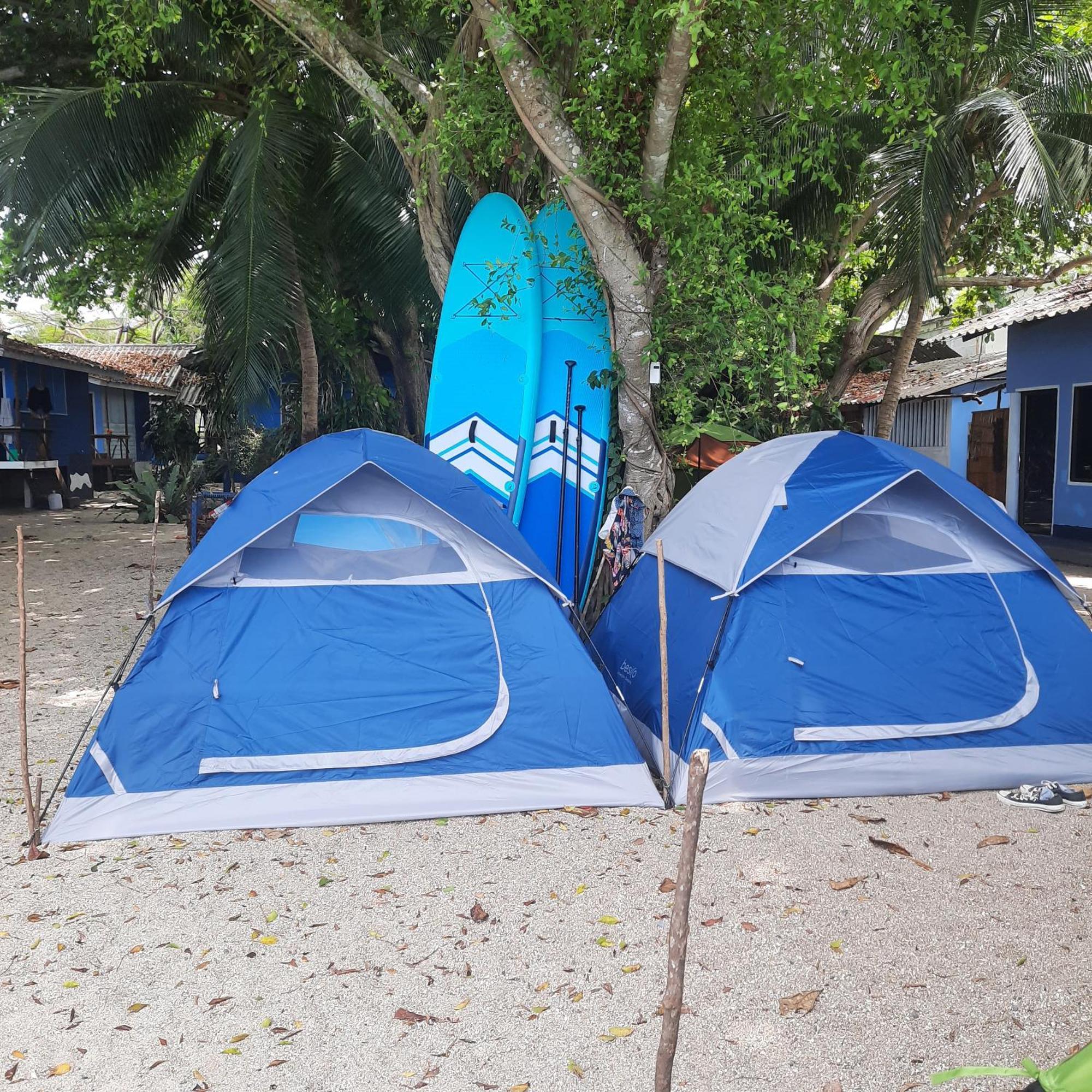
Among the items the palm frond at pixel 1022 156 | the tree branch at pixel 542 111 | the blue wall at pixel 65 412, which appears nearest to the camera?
the tree branch at pixel 542 111

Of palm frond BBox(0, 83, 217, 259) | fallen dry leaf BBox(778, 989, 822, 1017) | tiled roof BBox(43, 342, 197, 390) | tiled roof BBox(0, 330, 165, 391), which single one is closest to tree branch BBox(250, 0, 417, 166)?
palm frond BBox(0, 83, 217, 259)

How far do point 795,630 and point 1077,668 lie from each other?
4.30ft

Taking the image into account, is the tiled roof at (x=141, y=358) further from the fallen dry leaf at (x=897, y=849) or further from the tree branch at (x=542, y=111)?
the fallen dry leaf at (x=897, y=849)

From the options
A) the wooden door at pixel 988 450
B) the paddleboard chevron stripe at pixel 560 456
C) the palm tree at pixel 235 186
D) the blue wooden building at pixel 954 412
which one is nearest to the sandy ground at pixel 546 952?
the paddleboard chevron stripe at pixel 560 456

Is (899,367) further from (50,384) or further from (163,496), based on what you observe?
(50,384)

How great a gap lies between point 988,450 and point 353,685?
51.0ft

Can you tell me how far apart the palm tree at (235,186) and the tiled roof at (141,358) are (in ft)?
39.7

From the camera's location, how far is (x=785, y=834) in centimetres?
407

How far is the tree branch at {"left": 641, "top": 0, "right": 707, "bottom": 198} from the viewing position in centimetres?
575

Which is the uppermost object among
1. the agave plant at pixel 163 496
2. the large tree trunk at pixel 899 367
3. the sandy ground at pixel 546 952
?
the large tree trunk at pixel 899 367

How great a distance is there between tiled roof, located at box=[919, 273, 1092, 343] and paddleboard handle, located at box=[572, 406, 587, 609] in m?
6.76

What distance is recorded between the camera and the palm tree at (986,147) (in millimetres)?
8656

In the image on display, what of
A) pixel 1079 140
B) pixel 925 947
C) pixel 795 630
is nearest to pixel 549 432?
pixel 795 630

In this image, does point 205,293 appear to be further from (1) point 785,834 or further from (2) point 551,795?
(1) point 785,834
